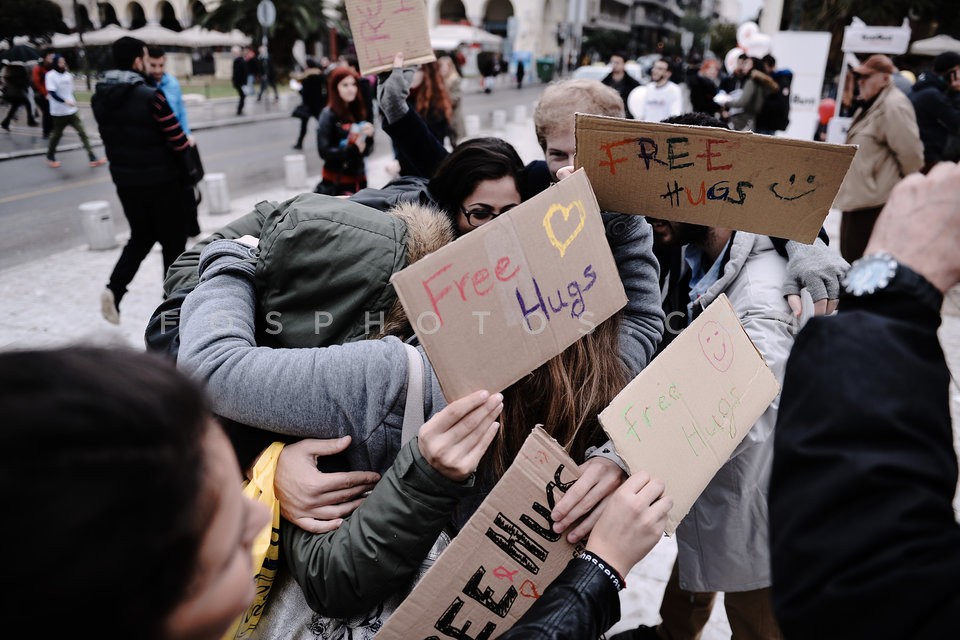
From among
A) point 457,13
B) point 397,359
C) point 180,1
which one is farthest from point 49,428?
point 457,13

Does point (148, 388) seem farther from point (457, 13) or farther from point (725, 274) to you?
point (457, 13)

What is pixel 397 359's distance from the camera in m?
1.16

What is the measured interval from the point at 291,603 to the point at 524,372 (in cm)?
66

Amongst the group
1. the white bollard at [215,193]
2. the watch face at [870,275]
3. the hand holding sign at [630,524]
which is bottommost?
the white bollard at [215,193]

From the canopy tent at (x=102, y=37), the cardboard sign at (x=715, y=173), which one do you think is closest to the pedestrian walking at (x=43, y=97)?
the cardboard sign at (x=715, y=173)

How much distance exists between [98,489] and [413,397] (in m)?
0.70

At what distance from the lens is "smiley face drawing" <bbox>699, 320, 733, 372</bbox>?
1338mm

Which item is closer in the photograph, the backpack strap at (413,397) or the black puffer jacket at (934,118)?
the backpack strap at (413,397)

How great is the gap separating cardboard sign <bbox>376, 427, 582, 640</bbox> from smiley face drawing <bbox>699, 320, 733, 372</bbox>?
40 centimetres

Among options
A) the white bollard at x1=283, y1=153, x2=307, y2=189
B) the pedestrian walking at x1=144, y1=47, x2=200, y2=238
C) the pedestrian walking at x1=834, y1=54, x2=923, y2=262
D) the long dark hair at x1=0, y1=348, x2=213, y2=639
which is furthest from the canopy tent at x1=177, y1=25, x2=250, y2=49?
the long dark hair at x1=0, y1=348, x2=213, y2=639

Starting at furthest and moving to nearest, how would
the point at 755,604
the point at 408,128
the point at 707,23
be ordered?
the point at 707,23 → the point at 408,128 → the point at 755,604

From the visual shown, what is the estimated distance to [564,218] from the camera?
48.8 inches

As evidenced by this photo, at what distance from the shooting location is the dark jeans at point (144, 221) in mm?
4547

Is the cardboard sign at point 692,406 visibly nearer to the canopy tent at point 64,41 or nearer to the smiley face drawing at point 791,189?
the smiley face drawing at point 791,189
